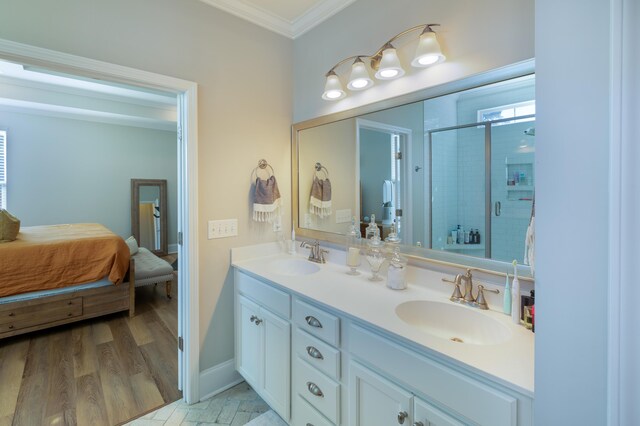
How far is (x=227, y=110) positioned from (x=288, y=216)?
2.92ft

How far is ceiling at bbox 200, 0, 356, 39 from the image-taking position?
1.96 meters

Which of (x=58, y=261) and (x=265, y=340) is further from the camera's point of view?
(x=58, y=261)

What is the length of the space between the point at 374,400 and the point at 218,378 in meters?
1.32

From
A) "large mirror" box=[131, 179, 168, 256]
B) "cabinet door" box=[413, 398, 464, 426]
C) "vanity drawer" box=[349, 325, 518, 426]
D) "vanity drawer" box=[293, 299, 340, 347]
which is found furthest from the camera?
"large mirror" box=[131, 179, 168, 256]

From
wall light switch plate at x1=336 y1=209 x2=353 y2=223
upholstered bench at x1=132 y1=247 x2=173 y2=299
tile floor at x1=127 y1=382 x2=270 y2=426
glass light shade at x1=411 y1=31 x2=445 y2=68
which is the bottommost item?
tile floor at x1=127 y1=382 x2=270 y2=426

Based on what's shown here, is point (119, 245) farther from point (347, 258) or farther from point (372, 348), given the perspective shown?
point (372, 348)

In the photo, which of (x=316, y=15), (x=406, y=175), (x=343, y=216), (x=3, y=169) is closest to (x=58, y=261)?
(x=343, y=216)

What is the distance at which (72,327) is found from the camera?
2.99 metres

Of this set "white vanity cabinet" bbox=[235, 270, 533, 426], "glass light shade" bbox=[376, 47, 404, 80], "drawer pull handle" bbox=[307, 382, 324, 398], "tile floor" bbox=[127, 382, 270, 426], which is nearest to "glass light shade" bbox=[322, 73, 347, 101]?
"glass light shade" bbox=[376, 47, 404, 80]

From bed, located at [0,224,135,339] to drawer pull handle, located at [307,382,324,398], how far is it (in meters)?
2.59

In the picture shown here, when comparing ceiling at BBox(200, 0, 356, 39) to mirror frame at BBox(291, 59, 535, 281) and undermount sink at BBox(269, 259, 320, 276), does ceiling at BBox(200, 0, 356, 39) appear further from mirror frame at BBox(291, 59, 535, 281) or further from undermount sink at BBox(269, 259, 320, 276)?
undermount sink at BBox(269, 259, 320, 276)

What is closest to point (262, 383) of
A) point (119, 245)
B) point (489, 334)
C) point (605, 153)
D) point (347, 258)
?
point (347, 258)

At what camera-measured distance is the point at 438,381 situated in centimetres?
96

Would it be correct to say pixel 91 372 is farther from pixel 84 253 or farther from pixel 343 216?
pixel 343 216
